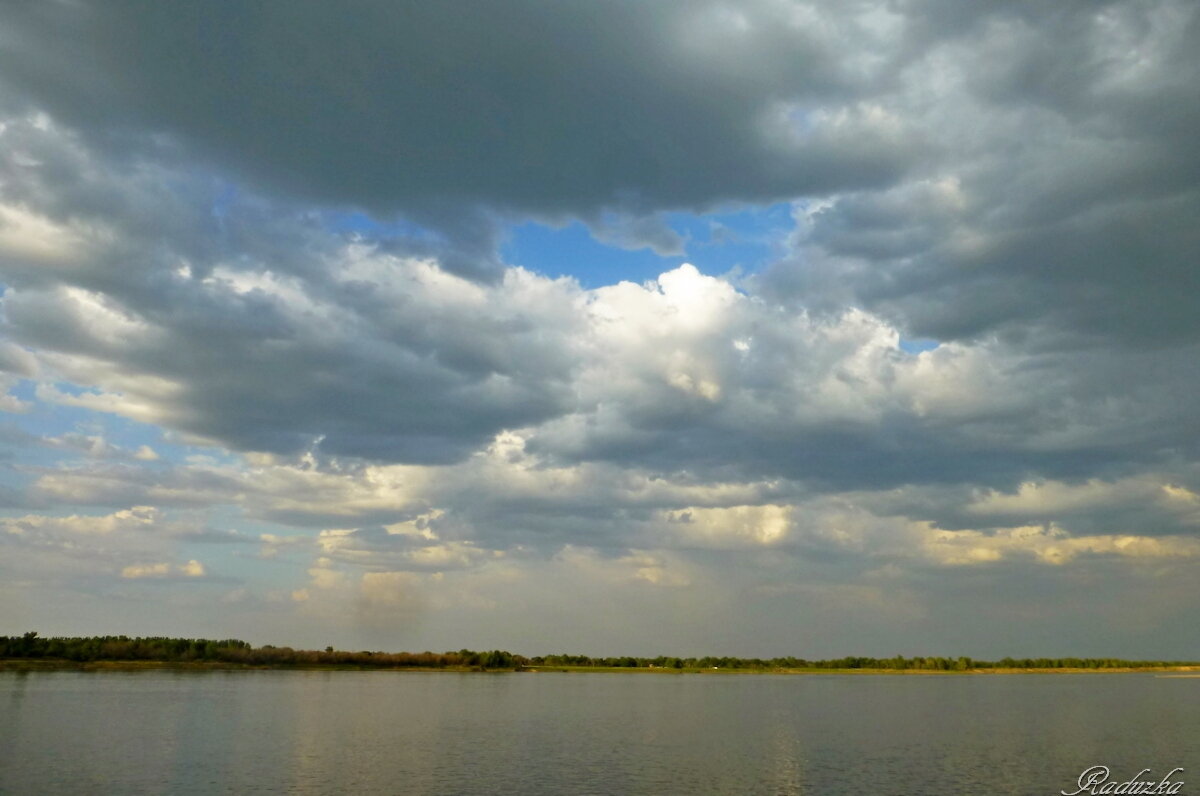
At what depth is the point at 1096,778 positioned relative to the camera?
59.6m

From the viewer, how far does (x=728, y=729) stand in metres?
100

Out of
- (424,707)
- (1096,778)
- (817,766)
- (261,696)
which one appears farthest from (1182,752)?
(261,696)

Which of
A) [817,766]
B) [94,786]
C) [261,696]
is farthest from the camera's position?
[261,696]

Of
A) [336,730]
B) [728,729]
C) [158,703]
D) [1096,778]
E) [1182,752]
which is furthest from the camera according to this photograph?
[158,703]

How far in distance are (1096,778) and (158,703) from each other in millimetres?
118636

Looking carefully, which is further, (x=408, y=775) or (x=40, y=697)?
(x=40, y=697)

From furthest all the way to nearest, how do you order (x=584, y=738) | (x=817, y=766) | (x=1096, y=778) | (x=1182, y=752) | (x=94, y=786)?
(x=584, y=738) < (x=1182, y=752) < (x=817, y=766) < (x=1096, y=778) < (x=94, y=786)

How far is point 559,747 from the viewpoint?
3034 inches

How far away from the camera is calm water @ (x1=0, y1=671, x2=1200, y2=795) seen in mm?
56562

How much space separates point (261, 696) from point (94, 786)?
10820 cm

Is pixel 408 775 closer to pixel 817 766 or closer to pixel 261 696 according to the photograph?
pixel 817 766

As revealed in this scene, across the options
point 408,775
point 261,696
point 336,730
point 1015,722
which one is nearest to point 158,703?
point 261,696

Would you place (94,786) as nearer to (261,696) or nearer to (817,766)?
(817,766)

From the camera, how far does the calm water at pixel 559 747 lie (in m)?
56.6
